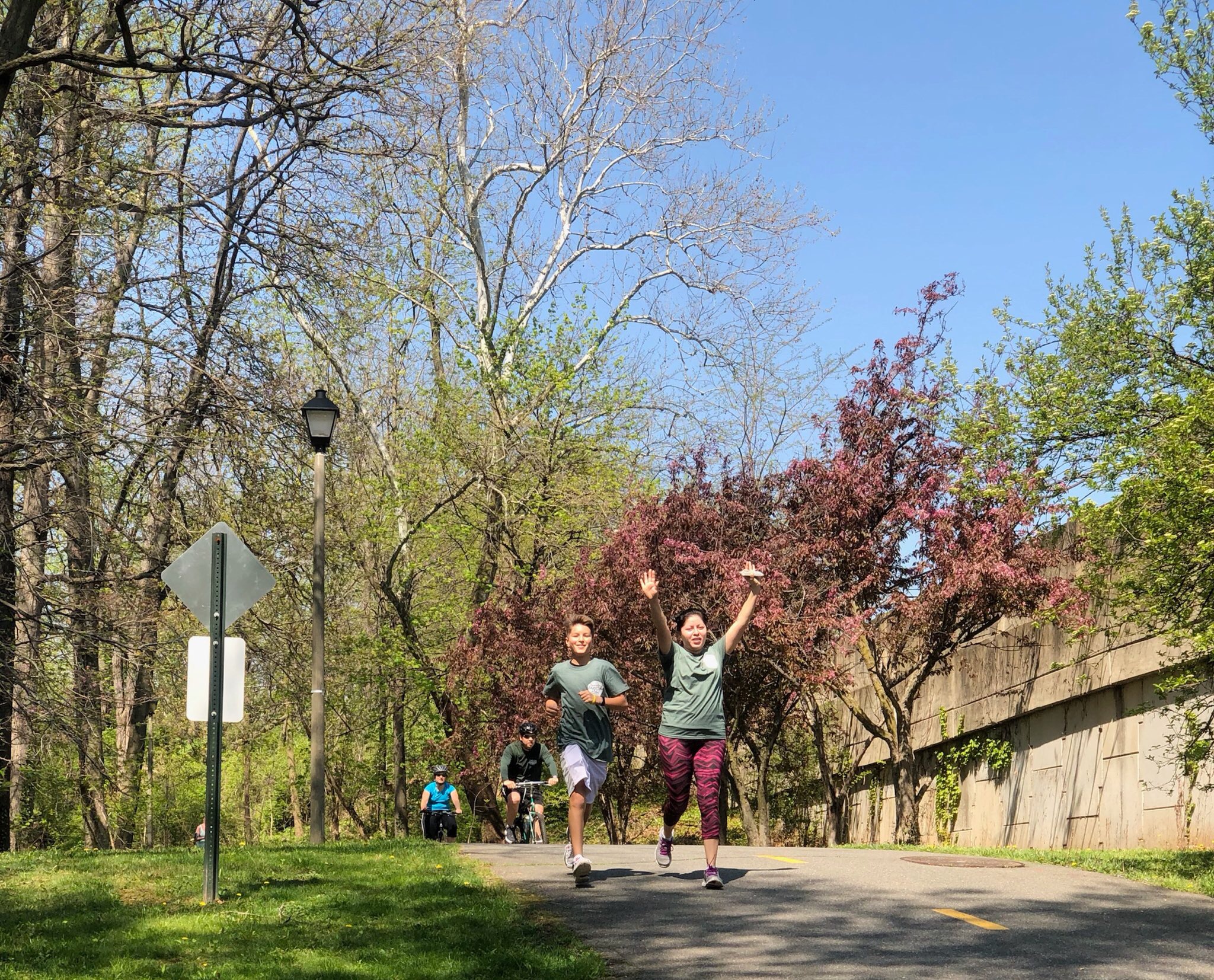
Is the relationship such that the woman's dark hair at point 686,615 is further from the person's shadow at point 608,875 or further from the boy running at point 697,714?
the person's shadow at point 608,875

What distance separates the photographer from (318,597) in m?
15.2

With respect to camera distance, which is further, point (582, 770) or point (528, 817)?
point (528, 817)

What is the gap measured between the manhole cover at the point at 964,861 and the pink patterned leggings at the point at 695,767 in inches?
102

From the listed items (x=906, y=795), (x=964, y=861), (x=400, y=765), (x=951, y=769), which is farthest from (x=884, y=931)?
(x=400, y=765)

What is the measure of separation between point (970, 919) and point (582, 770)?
2.78 metres

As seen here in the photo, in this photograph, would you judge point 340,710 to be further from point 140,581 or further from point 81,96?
point 81,96

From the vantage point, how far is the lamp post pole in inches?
586

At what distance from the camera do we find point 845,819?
23359mm

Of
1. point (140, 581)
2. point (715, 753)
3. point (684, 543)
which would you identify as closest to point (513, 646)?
point (684, 543)

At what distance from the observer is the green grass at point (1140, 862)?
32.2 ft

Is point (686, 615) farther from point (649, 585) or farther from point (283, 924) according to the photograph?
point (283, 924)

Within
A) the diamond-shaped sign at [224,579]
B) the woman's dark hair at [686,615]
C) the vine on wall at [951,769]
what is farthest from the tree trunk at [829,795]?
the diamond-shaped sign at [224,579]

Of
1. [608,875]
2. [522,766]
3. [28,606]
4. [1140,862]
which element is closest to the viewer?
[608,875]

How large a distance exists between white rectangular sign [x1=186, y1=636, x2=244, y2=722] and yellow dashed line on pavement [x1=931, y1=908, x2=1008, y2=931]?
15.0 feet
